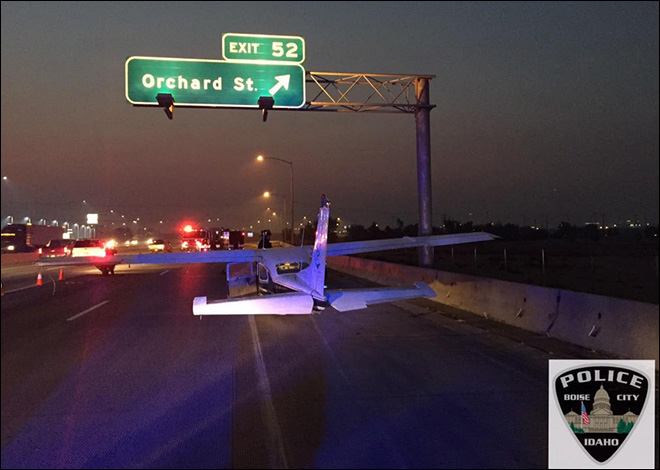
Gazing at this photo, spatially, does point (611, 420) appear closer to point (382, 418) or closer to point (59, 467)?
point (382, 418)

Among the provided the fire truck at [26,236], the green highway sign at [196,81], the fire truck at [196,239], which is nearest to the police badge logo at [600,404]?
the fire truck at [26,236]

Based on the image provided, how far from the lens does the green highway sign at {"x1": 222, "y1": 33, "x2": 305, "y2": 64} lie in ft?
64.8

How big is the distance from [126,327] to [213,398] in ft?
23.8

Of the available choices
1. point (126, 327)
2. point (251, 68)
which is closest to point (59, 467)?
point (126, 327)

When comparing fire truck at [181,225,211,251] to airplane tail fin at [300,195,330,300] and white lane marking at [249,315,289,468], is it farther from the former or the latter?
white lane marking at [249,315,289,468]

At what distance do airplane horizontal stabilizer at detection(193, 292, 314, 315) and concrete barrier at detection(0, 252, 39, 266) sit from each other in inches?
191

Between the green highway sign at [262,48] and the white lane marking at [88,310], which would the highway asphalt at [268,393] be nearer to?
the white lane marking at [88,310]

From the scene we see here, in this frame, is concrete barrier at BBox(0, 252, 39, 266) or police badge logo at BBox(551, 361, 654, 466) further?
police badge logo at BBox(551, 361, 654, 466)

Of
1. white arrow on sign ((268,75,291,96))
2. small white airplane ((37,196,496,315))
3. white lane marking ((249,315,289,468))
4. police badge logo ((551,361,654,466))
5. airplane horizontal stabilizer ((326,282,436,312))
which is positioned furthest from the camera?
white arrow on sign ((268,75,291,96))

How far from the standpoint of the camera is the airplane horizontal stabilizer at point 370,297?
11664 mm

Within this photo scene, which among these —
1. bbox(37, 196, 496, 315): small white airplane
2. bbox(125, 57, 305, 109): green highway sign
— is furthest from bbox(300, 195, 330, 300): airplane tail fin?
bbox(125, 57, 305, 109): green highway sign

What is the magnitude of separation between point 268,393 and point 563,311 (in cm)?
661

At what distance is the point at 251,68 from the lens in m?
20.1

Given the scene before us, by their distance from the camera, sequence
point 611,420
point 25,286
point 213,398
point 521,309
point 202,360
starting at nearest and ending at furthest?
point 25,286, point 611,420, point 213,398, point 202,360, point 521,309
